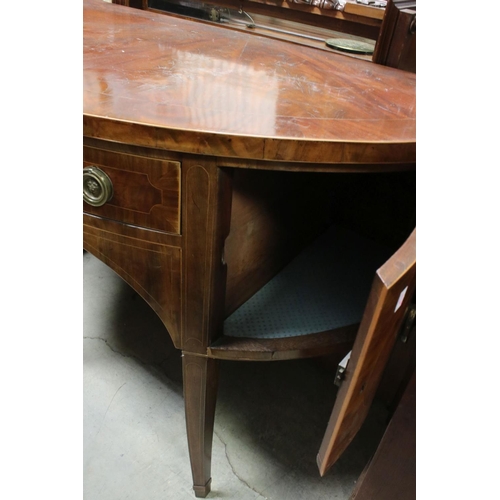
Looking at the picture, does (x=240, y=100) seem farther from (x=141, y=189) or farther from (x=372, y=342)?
(x=372, y=342)

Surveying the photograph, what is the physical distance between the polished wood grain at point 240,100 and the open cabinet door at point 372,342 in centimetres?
16

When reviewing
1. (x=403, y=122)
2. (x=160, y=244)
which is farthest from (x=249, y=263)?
(x=403, y=122)

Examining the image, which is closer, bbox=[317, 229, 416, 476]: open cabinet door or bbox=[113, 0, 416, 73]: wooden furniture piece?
bbox=[317, 229, 416, 476]: open cabinet door

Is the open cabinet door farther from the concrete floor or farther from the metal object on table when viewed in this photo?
the metal object on table

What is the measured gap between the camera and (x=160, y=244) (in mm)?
493

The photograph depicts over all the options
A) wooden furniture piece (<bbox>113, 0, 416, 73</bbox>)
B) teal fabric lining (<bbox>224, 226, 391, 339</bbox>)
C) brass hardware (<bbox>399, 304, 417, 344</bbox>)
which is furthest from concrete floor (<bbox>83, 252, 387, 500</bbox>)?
wooden furniture piece (<bbox>113, 0, 416, 73</bbox>)

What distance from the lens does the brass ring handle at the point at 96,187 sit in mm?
463

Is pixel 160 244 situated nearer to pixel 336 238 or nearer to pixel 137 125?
pixel 137 125

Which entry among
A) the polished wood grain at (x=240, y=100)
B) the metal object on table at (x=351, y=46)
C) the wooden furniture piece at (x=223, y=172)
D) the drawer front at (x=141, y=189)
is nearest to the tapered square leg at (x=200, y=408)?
the wooden furniture piece at (x=223, y=172)

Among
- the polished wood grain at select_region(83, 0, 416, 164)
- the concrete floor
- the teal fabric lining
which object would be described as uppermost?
the polished wood grain at select_region(83, 0, 416, 164)

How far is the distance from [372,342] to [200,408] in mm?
386

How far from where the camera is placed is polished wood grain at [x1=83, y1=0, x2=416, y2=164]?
401 millimetres

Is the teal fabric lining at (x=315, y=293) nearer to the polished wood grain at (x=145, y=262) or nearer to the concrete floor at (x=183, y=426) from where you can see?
the polished wood grain at (x=145, y=262)

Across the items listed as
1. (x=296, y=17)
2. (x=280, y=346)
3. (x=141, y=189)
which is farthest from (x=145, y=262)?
(x=296, y=17)
